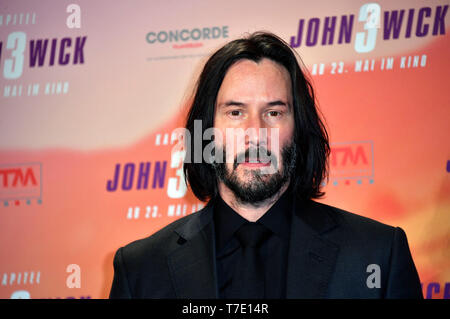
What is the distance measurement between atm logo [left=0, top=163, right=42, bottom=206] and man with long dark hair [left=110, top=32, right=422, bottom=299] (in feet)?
4.68

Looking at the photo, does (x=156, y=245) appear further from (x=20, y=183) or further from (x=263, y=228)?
(x=20, y=183)

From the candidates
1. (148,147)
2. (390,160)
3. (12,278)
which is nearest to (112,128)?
(148,147)

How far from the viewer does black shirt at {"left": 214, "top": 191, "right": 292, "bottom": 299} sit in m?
2.23

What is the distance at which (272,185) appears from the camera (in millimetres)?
2346

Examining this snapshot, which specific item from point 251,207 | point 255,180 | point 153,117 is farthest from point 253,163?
point 153,117

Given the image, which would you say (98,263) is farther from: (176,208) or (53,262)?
(176,208)

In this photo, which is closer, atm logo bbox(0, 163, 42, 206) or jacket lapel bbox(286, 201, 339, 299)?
jacket lapel bbox(286, 201, 339, 299)

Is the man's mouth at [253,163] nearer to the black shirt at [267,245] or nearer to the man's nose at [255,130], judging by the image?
the man's nose at [255,130]

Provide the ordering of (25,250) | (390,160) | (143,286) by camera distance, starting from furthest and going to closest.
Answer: (25,250)
(390,160)
(143,286)

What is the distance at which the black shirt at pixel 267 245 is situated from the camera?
2227mm

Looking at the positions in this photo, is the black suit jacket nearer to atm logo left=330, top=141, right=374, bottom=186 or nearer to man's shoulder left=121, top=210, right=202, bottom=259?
man's shoulder left=121, top=210, right=202, bottom=259

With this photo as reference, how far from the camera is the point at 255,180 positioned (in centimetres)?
233

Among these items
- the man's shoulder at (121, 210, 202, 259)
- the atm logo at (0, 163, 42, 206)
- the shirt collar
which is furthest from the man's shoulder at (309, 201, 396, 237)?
the atm logo at (0, 163, 42, 206)
